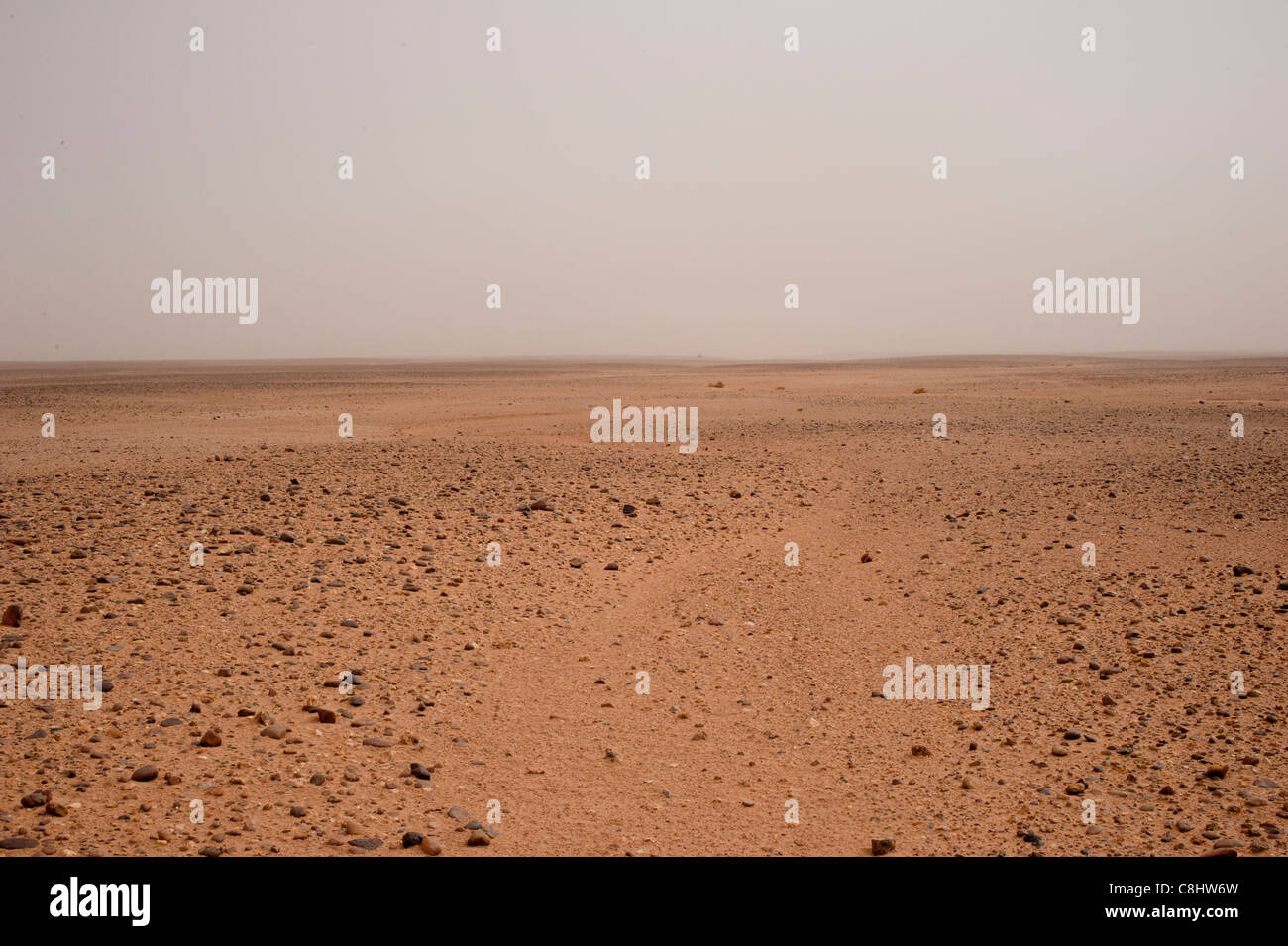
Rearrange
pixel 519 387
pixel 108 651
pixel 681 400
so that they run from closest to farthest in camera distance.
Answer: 1. pixel 108 651
2. pixel 681 400
3. pixel 519 387

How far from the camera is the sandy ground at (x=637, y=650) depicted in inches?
228

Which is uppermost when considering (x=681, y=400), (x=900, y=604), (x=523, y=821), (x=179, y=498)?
(x=681, y=400)

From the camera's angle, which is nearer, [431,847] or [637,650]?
[431,847]

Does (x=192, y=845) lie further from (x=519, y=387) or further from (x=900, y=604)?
(x=519, y=387)

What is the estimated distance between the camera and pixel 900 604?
10.2 m

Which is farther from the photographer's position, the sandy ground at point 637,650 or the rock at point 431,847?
the sandy ground at point 637,650

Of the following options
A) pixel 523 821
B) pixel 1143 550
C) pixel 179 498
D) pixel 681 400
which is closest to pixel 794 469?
pixel 1143 550

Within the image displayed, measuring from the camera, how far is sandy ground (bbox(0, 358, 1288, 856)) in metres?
5.79

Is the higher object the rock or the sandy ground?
the sandy ground

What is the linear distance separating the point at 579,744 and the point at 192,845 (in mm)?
2750

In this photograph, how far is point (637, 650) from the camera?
902 centimetres

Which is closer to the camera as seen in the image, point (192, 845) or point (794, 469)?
point (192, 845)

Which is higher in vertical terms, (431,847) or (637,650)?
(637,650)

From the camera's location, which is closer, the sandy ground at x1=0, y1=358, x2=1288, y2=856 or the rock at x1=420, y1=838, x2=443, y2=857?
the rock at x1=420, y1=838, x2=443, y2=857
